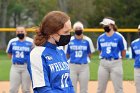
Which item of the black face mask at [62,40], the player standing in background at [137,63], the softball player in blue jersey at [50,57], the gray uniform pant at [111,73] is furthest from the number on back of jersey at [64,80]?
the gray uniform pant at [111,73]

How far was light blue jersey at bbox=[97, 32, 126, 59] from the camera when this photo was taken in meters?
10.7

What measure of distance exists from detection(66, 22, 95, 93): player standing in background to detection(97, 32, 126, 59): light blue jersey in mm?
591

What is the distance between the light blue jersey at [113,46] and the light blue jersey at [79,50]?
1.89 ft

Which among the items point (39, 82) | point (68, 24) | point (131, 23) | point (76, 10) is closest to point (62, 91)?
point (39, 82)

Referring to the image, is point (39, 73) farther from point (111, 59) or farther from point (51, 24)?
point (111, 59)

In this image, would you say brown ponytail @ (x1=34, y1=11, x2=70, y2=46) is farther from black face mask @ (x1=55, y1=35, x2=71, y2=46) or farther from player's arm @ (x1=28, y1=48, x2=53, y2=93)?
player's arm @ (x1=28, y1=48, x2=53, y2=93)

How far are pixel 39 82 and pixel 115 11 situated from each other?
45625 millimetres

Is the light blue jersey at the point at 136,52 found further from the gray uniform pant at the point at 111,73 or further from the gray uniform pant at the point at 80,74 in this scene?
the gray uniform pant at the point at 80,74

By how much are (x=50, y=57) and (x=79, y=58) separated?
273 inches

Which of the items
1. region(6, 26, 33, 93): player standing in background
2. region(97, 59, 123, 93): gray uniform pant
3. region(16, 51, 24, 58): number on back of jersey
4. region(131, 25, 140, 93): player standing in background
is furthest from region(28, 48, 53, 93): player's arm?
region(16, 51, 24, 58): number on back of jersey

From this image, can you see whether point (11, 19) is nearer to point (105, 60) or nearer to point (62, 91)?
point (105, 60)

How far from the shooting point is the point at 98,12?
1960 inches

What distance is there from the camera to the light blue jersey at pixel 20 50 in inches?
435

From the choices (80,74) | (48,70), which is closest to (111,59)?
(80,74)
